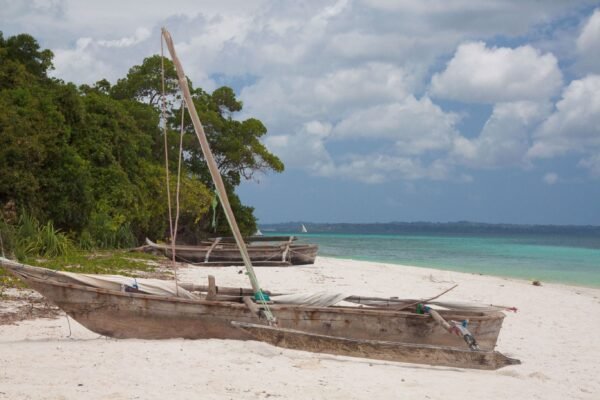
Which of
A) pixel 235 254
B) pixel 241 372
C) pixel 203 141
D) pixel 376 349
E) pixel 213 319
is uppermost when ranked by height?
pixel 203 141

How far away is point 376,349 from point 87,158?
15.3 metres

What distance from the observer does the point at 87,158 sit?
20516mm

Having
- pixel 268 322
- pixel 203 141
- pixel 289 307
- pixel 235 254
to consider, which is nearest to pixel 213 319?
pixel 268 322

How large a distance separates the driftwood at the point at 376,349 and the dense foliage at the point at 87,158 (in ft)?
29.9

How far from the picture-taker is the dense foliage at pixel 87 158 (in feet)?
54.8

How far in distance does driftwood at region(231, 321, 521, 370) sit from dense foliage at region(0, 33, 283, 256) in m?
9.11

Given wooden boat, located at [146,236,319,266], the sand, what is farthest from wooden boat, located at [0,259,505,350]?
wooden boat, located at [146,236,319,266]

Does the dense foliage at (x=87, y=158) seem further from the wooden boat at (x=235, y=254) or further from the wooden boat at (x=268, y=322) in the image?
the wooden boat at (x=268, y=322)

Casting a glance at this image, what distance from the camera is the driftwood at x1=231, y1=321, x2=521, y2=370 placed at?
301 inches

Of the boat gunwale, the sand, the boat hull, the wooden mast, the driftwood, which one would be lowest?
the sand

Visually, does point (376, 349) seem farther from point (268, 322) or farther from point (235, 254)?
point (235, 254)

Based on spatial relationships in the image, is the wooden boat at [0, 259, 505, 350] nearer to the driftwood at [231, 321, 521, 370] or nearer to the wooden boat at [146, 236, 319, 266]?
the driftwood at [231, 321, 521, 370]

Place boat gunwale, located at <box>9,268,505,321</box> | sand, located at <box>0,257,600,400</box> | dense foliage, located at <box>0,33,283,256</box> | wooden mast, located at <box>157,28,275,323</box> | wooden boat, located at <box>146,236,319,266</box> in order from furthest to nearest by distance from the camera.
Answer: wooden boat, located at <box>146,236,319,266</box>, dense foliage, located at <box>0,33,283,256</box>, wooden mast, located at <box>157,28,275,323</box>, boat gunwale, located at <box>9,268,505,321</box>, sand, located at <box>0,257,600,400</box>

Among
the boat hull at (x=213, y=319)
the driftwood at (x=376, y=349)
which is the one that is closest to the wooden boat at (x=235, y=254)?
the boat hull at (x=213, y=319)
